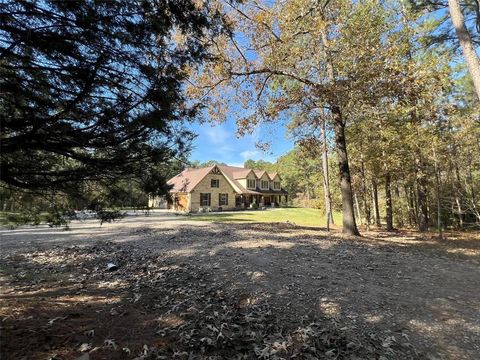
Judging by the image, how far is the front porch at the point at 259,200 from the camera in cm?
3884

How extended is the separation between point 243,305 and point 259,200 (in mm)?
38572

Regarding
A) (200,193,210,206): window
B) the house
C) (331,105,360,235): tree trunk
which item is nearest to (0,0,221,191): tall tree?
(331,105,360,235): tree trunk

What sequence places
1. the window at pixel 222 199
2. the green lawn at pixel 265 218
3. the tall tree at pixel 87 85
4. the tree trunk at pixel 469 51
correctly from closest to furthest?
1. the tall tree at pixel 87 85
2. the tree trunk at pixel 469 51
3. the green lawn at pixel 265 218
4. the window at pixel 222 199

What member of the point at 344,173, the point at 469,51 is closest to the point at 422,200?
the point at 344,173

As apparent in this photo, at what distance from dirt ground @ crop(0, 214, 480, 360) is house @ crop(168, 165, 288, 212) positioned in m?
18.7

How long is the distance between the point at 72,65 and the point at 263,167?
230 feet

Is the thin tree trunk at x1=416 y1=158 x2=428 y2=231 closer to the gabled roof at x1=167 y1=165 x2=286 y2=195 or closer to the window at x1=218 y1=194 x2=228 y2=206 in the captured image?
the gabled roof at x1=167 y1=165 x2=286 y2=195

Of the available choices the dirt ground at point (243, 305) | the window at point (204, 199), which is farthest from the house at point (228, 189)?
the dirt ground at point (243, 305)

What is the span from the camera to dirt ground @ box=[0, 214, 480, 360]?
319cm

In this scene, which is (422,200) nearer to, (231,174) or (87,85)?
(87,85)

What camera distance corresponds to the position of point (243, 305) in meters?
4.32

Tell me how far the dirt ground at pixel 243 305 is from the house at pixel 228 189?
18.7 meters

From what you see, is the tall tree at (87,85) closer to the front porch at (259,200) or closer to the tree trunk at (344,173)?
the tree trunk at (344,173)

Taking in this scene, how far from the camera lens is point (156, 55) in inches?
137
